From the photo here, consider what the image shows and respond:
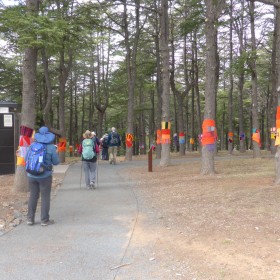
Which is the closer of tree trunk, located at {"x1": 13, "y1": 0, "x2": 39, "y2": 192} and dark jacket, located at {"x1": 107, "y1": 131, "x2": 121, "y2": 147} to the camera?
tree trunk, located at {"x1": 13, "y1": 0, "x2": 39, "y2": 192}

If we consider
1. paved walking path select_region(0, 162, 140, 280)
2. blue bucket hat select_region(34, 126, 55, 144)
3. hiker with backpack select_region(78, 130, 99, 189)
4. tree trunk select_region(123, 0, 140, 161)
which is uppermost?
tree trunk select_region(123, 0, 140, 161)

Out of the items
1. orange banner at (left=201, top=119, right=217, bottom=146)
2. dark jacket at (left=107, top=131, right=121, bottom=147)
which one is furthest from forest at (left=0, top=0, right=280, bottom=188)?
dark jacket at (left=107, top=131, right=121, bottom=147)

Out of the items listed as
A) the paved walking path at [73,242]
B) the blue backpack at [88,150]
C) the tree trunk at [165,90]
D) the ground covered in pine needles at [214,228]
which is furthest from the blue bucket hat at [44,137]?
the tree trunk at [165,90]

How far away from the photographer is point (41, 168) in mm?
6801

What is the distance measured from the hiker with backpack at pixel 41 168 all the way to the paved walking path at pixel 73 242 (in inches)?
10.5

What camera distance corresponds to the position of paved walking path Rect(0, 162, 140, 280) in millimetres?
4571

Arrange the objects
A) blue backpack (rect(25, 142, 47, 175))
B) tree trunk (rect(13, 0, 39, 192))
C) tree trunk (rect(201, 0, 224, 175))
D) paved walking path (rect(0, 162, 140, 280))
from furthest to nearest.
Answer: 1. tree trunk (rect(201, 0, 224, 175))
2. tree trunk (rect(13, 0, 39, 192))
3. blue backpack (rect(25, 142, 47, 175))
4. paved walking path (rect(0, 162, 140, 280))

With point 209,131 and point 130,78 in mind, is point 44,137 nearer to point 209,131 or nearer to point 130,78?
point 209,131

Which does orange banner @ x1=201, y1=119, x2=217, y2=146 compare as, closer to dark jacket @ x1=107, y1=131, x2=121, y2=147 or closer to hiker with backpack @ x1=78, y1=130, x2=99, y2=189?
hiker with backpack @ x1=78, y1=130, x2=99, y2=189

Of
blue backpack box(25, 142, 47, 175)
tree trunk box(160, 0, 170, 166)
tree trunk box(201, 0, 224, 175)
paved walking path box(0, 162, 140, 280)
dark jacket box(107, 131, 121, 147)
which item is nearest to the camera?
paved walking path box(0, 162, 140, 280)

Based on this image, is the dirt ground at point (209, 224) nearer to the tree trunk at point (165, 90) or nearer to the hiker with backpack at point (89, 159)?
the hiker with backpack at point (89, 159)

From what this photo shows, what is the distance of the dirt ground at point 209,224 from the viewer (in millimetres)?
4648

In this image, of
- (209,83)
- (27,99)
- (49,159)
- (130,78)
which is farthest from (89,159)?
(130,78)

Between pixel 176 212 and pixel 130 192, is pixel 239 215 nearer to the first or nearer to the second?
pixel 176 212
